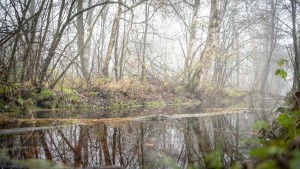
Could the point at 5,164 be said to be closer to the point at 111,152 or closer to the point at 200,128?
the point at 111,152

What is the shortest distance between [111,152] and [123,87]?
→ 307 inches

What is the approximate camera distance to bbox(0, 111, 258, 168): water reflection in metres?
2.26

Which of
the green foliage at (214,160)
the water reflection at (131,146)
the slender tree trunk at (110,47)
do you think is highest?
the slender tree trunk at (110,47)

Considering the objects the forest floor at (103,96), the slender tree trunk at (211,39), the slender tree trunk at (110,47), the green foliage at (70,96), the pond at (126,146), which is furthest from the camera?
the slender tree trunk at (211,39)

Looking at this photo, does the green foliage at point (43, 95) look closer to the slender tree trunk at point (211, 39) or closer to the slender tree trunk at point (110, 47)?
the slender tree trunk at point (110, 47)

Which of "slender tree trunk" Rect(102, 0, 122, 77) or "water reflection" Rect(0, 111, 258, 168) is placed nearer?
"water reflection" Rect(0, 111, 258, 168)

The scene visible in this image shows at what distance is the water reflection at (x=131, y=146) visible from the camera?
226 cm

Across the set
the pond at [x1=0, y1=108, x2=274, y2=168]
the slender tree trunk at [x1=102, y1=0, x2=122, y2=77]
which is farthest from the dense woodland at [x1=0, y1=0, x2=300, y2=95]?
the pond at [x1=0, y1=108, x2=274, y2=168]

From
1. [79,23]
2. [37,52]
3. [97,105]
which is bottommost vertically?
[97,105]

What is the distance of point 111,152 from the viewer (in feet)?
8.43

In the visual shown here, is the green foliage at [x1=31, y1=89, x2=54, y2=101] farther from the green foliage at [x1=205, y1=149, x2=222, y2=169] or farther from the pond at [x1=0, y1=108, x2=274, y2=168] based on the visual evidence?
the green foliage at [x1=205, y1=149, x2=222, y2=169]

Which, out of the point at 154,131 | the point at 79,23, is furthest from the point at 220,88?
the point at 154,131

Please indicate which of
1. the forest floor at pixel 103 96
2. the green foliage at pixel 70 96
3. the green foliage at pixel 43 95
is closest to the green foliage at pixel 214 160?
the forest floor at pixel 103 96

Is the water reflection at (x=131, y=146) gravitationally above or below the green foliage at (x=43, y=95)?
below
